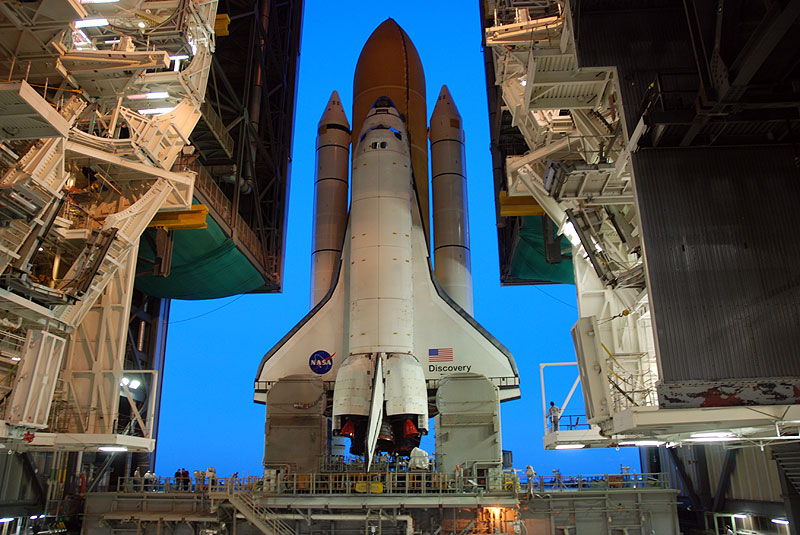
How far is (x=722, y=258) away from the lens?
8453 millimetres

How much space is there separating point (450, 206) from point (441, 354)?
6890 millimetres

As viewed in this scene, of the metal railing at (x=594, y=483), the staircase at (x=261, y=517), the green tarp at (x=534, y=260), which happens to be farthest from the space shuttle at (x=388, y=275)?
the green tarp at (x=534, y=260)

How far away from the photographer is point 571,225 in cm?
1567

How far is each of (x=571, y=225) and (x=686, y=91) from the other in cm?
725

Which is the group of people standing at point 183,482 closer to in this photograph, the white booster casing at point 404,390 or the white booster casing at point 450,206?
the white booster casing at point 404,390

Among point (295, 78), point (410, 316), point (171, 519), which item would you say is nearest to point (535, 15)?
point (410, 316)

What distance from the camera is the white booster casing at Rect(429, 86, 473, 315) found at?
22.4 m

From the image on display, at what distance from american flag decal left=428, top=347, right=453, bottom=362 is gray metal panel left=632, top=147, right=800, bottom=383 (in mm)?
10439

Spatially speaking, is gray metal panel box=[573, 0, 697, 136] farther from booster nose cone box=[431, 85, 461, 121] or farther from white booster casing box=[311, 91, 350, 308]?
Result: booster nose cone box=[431, 85, 461, 121]

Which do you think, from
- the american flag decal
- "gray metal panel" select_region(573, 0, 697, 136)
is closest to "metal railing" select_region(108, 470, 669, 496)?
the american flag decal

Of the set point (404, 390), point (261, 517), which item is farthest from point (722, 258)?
point (261, 517)

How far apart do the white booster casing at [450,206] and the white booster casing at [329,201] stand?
3.40m

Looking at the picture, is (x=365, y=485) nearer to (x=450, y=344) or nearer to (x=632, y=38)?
(x=450, y=344)

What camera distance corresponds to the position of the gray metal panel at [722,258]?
808 cm
